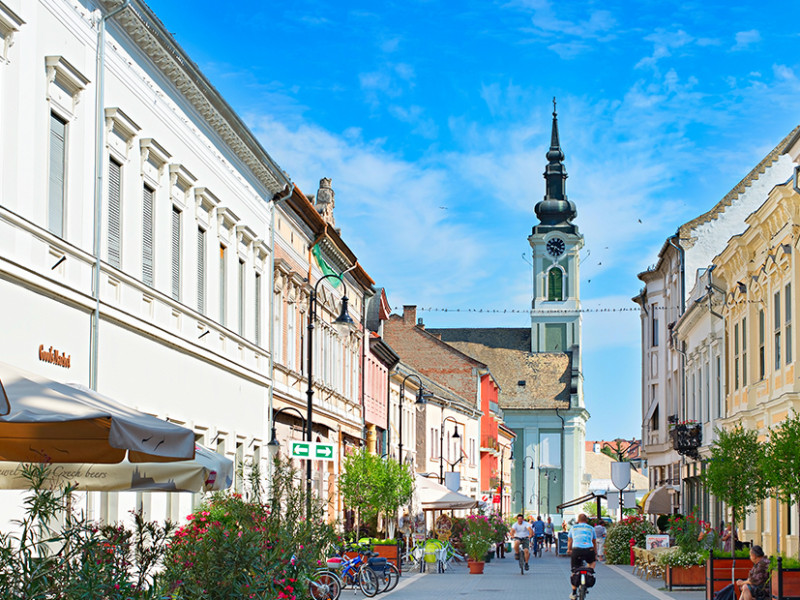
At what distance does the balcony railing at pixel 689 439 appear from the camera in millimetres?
39844

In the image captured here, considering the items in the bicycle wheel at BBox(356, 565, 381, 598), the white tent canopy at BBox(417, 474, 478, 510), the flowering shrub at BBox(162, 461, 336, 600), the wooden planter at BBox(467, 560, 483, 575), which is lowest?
the wooden planter at BBox(467, 560, 483, 575)

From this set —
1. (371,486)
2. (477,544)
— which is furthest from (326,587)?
(371,486)

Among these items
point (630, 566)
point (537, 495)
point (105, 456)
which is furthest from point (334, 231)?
point (537, 495)

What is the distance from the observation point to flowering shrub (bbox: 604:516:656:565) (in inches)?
1642

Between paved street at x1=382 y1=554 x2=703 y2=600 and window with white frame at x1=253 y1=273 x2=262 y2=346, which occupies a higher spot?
window with white frame at x1=253 y1=273 x2=262 y2=346

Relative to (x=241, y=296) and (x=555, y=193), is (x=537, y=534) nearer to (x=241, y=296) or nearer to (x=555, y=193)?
(x=241, y=296)

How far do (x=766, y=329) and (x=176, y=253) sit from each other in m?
13.5

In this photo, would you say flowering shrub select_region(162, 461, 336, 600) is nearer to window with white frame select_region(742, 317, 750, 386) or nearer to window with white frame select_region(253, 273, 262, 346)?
window with white frame select_region(253, 273, 262, 346)

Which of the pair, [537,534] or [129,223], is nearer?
[129,223]

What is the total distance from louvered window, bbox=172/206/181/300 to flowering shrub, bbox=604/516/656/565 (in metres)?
24.1

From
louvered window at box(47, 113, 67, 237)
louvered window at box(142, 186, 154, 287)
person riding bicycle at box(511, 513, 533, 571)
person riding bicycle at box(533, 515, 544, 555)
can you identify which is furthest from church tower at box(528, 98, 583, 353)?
louvered window at box(47, 113, 67, 237)

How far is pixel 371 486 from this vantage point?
36844 millimetres

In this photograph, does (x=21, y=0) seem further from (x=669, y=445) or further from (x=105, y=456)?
(x=669, y=445)

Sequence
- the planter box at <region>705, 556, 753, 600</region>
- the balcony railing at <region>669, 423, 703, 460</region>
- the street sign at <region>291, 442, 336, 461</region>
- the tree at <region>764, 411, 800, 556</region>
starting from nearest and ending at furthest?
the tree at <region>764, 411, 800, 556</region>, the planter box at <region>705, 556, 753, 600</region>, the street sign at <region>291, 442, 336, 461</region>, the balcony railing at <region>669, 423, 703, 460</region>
